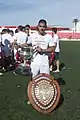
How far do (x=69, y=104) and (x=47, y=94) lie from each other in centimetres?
98

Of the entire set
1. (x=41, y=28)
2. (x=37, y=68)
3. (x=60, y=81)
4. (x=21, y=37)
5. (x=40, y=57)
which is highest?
(x=41, y=28)

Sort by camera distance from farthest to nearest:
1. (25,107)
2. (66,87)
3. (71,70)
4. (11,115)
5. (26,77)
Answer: (71,70) → (26,77) → (66,87) → (25,107) → (11,115)

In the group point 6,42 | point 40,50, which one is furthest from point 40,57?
point 6,42

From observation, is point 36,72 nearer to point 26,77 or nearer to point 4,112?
point 4,112

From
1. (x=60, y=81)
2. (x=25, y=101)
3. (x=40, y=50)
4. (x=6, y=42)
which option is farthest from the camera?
(x=6, y=42)

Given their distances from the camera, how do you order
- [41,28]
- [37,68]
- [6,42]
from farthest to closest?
[6,42] → [37,68] → [41,28]

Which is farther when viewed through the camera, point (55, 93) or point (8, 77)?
point (8, 77)

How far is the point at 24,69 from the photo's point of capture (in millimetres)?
14305

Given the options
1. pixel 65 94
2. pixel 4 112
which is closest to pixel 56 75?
pixel 65 94

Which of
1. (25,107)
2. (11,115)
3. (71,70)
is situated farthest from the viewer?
(71,70)

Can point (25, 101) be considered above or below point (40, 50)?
below

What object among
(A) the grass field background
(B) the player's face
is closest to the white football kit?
(B) the player's face

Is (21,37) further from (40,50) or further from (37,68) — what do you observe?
(40,50)

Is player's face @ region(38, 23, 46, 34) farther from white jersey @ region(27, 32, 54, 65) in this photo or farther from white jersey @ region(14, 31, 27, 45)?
white jersey @ region(14, 31, 27, 45)
